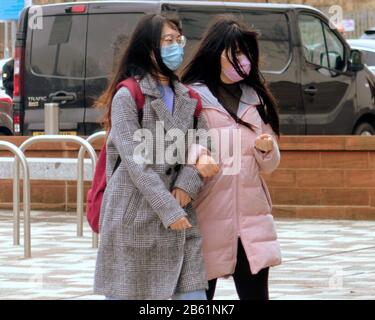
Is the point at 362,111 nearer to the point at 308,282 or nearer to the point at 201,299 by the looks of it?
the point at 308,282

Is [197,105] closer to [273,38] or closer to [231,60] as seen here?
[231,60]

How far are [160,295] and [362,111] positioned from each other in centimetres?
1164

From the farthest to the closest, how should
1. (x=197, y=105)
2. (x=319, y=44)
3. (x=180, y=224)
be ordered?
(x=319, y=44)
(x=197, y=105)
(x=180, y=224)

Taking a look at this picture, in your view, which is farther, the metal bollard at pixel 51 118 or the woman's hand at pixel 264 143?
the metal bollard at pixel 51 118

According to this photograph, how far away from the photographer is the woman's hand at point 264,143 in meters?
5.91

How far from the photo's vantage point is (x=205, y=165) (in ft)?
18.5

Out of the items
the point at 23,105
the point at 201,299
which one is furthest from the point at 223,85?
the point at 23,105

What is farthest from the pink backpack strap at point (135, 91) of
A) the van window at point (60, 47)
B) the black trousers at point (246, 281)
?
the van window at point (60, 47)

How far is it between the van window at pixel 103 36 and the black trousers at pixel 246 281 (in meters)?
9.71

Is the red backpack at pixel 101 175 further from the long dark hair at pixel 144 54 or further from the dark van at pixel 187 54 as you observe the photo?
the dark van at pixel 187 54

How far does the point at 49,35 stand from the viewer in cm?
1599

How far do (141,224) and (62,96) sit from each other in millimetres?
10219

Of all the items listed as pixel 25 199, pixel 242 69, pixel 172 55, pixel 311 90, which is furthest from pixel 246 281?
pixel 311 90
